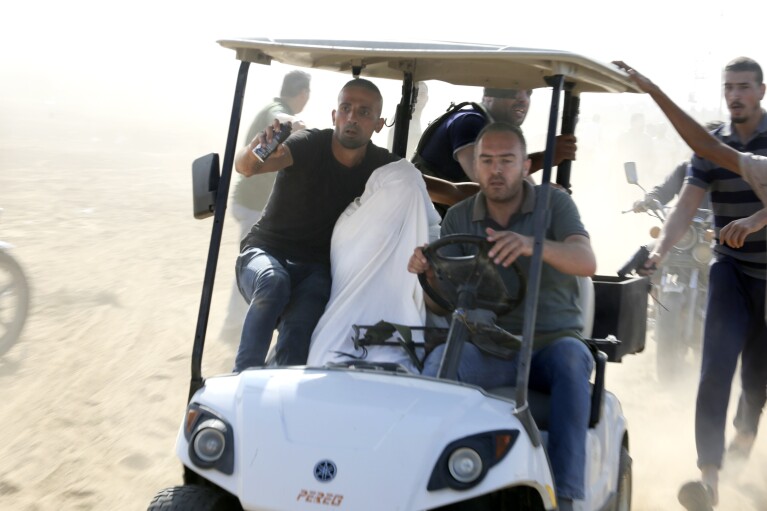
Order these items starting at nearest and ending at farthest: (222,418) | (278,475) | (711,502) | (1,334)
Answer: (278,475) < (222,418) < (711,502) < (1,334)

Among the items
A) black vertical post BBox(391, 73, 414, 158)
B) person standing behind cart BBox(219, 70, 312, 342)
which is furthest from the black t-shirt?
person standing behind cart BBox(219, 70, 312, 342)

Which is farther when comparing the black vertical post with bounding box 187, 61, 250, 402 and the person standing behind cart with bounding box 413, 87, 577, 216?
the person standing behind cart with bounding box 413, 87, 577, 216

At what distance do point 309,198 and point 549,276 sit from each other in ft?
3.62

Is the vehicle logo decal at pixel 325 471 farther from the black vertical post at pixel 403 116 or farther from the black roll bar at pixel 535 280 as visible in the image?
the black vertical post at pixel 403 116

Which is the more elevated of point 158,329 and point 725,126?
point 725,126

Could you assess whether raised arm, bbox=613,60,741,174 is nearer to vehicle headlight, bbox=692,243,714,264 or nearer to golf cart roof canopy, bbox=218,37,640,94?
golf cart roof canopy, bbox=218,37,640,94

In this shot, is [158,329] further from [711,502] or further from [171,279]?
[711,502]

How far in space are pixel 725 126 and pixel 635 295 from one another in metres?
1.22

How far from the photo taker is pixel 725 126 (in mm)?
5242

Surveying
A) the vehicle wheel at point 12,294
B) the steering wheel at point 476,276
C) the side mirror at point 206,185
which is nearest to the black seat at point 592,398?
the steering wheel at point 476,276

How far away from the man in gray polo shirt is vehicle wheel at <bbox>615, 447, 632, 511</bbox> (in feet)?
1.77

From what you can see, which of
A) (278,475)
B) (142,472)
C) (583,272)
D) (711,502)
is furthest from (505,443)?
(142,472)

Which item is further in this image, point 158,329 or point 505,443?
point 158,329

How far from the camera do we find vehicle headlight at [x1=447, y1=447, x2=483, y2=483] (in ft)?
9.80
